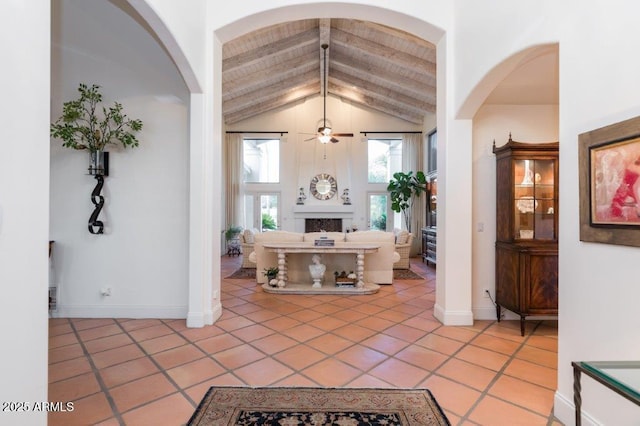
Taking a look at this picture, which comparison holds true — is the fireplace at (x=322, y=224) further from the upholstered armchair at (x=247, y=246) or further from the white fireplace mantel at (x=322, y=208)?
the upholstered armchair at (x=247, y=246)

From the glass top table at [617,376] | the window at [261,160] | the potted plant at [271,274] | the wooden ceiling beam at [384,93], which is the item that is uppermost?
the wooden ceiling beam at [384,93]

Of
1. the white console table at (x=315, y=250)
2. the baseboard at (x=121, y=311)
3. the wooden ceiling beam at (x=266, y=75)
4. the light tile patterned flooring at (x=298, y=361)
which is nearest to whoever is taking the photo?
the light tile patterned flooring at (x=298, y=361)

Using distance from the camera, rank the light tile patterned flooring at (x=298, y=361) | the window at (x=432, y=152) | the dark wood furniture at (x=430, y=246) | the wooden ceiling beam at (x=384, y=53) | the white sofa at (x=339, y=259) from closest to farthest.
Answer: the light tile patterned flooring at (x=298, y=361) → the white sofa at (x=339, y=259) → the wooden ceiling beam at (x=384, y=53) → the dark wood furniture at (x=430, y=246) → the window at (x=432, y=152)

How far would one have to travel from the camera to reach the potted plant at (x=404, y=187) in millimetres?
8344

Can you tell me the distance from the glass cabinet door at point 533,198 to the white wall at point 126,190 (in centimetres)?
361

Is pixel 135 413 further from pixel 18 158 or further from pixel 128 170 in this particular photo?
pixel 128 170

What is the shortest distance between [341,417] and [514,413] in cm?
107

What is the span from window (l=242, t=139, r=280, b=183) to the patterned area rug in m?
3.79

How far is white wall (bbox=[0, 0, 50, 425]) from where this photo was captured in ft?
3.62

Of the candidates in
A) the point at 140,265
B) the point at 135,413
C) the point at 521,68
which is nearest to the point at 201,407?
the point at 135,413

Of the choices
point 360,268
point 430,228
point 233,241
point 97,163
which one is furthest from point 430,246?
point 97,163

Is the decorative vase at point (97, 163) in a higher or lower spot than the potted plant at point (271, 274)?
higher

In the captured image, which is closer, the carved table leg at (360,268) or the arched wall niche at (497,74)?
the arched wall niche at (497,74)

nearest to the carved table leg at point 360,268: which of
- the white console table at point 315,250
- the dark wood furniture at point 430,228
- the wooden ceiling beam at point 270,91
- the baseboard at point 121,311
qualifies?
the white console table at point 315,250
